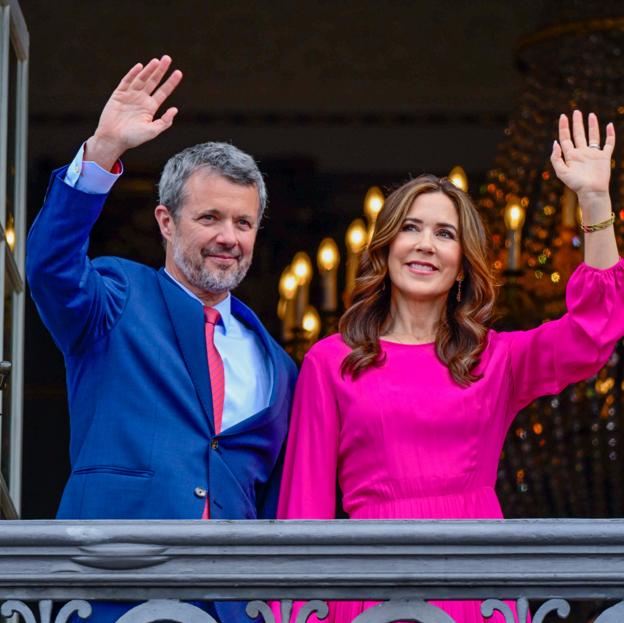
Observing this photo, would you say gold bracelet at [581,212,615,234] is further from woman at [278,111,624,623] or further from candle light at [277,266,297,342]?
candle light at [277,266,297,342]

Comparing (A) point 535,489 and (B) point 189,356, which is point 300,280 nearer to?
(A) point 535,489

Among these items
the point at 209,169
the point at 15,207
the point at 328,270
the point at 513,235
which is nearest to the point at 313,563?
the point at 209,169

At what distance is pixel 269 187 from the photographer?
9781 millimetres

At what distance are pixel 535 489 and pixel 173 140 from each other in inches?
133

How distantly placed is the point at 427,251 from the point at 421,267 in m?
0.04

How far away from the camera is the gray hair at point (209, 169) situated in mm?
4137

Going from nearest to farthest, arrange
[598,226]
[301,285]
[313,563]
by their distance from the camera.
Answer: [313,563] < [598,226] < [301,285]

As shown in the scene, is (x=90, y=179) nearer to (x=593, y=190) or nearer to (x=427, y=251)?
(x=427, y=251)

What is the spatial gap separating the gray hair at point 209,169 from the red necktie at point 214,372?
0.23m

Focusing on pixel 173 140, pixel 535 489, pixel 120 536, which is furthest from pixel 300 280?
pixel 120 536

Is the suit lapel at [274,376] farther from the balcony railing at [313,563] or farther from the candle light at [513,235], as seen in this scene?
the candle light at [513,235]

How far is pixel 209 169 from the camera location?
4.14 metres

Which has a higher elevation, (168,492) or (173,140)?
(173,140)

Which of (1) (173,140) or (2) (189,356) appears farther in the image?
(1) (173,140)
